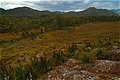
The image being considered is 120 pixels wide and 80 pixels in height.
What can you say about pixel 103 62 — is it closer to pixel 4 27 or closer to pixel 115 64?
pixel 115 64

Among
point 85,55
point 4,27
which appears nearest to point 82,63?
point 85,55

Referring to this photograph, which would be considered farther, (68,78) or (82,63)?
(82,63)

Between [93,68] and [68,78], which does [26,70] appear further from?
[93,68]

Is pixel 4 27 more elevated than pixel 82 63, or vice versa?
pixel 82 63

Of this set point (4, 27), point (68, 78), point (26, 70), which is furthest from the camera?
point (4, 27)

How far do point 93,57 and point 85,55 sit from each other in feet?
4.97

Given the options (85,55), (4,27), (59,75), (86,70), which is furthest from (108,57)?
(4,27)

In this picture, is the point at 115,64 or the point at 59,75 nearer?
the point at 59,75

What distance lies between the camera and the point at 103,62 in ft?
59.2

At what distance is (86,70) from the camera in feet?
54.1

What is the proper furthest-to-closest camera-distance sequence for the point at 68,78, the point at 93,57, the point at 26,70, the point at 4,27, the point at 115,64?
the point at 4,27 < the point at 93,57 < the point at 115,64 < the point at 26,70 < the point at 68,78

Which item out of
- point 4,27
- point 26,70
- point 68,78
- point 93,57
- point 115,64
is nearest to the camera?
point 68,78

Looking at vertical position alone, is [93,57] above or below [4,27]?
above

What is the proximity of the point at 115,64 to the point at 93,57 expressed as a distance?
7.05 feet
